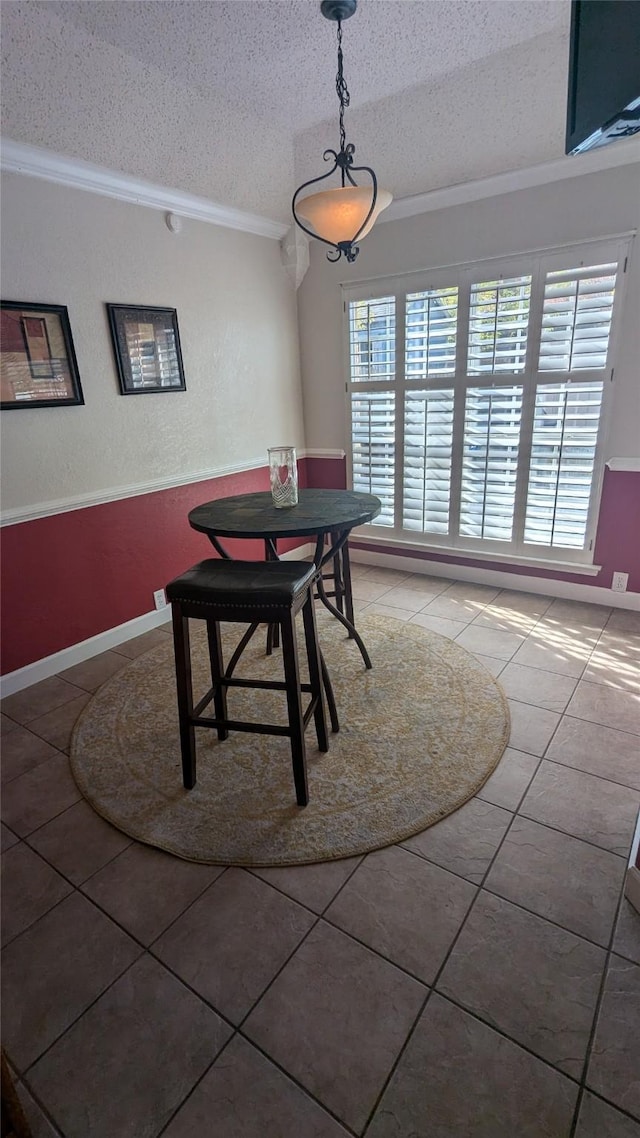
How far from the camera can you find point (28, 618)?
265 centimetres

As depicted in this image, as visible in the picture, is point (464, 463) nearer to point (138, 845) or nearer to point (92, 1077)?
point (138, 845)

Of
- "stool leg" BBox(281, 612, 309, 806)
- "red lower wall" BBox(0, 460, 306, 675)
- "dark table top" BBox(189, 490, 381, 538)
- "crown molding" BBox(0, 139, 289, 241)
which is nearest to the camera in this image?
"stool leg" BBox(281, 612, 309, 806)

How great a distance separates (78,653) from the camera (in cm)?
291

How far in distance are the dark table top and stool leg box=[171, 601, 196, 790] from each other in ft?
1.33

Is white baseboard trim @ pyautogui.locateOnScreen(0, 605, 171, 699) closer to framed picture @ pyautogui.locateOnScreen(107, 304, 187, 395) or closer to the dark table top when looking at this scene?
the dark table top

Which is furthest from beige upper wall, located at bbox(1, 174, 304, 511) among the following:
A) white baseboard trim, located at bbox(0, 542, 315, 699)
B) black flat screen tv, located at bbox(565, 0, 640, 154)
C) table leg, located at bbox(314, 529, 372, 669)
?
black flat screen tv, located at bbox(565, 0, 640, 154)

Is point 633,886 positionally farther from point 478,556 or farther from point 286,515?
point 478,556

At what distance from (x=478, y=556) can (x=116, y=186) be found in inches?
118

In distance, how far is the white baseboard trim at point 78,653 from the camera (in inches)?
104

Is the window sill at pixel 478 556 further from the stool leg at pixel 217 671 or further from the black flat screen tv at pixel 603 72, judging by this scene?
the black flat screen tv at pixel 603 72

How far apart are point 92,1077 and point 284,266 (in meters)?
4.28

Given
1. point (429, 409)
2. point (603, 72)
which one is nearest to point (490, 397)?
point (429, 409)

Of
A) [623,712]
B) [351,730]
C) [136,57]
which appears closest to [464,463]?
[623,712]

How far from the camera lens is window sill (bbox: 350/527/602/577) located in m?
3.30
